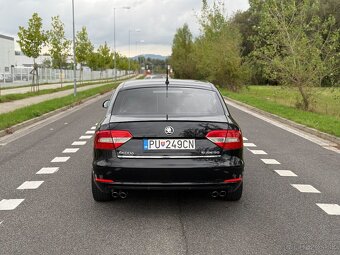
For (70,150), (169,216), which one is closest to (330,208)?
(169,216)

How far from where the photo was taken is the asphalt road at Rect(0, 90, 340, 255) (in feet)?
13.5

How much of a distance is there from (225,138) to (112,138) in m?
1.24

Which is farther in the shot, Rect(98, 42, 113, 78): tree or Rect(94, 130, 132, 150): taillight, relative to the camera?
Rect(98, 42, 113, 78): tree

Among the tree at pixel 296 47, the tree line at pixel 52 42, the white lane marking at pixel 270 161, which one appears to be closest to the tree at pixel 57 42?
the tree line at pixel 52 42

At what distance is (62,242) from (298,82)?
56.2 ft

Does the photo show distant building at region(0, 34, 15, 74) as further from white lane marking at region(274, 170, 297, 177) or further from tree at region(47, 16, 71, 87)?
white lane marking at region(274, 170, 297, 177)

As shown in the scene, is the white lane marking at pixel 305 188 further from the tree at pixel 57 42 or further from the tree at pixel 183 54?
the tree at pixel 183 54

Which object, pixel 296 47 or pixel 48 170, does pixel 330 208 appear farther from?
pixel 296 47

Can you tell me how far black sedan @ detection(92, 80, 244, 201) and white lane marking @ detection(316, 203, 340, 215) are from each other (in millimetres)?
1087

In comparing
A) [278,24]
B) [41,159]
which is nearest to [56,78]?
[278,24]

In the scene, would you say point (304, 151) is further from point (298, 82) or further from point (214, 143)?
point (298, 82)

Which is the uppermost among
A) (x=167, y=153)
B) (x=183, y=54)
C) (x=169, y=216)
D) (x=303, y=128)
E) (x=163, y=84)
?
(x=183, y=54)

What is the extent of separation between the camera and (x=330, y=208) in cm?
537

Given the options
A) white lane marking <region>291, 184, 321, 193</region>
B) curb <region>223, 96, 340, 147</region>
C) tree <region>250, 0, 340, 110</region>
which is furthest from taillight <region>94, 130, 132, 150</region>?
tree <region>250, 0, 340, 110</region>
